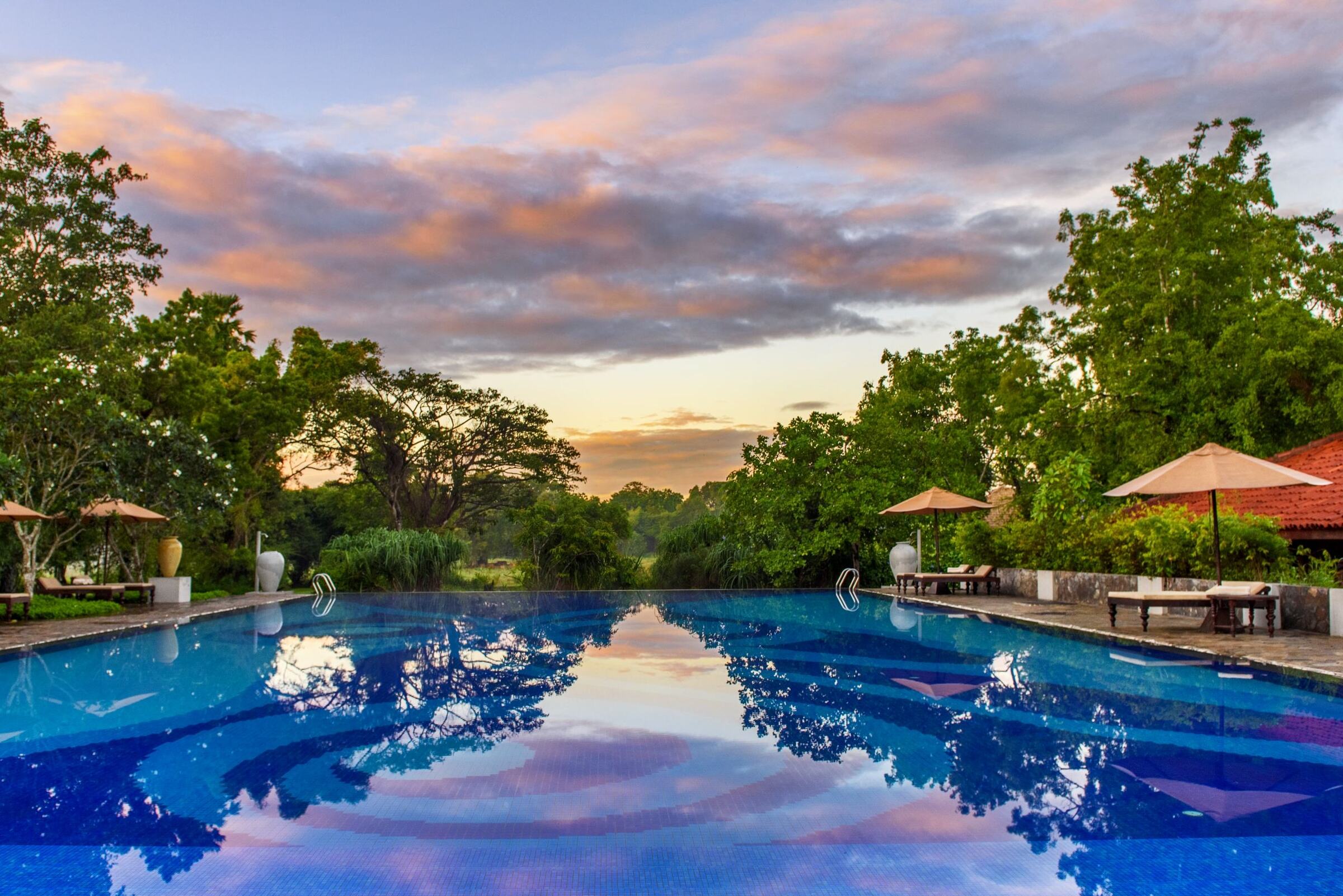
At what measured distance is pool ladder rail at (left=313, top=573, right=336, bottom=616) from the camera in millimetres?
15172

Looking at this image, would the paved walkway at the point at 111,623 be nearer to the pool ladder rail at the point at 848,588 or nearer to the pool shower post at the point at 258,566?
the pool shower post at the point at 258,566

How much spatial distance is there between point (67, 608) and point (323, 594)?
5.79 m

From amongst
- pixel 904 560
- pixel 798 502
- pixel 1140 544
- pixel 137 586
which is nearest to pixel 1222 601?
pixel 1140 544

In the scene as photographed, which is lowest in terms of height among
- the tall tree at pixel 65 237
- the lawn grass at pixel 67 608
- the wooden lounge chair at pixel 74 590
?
the lawn grass at pixel 67 608

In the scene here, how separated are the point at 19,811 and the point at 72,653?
620 centimetres

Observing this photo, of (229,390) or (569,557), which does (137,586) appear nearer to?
(229,390)

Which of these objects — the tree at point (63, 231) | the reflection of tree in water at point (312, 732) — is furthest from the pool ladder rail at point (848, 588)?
the tree at point (63, 231)

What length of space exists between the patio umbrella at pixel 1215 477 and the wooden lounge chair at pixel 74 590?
1431 centimetres

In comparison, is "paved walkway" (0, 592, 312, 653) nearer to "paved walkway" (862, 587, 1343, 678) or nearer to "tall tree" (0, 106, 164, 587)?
"tall tree" (0, 106, 164, 587)

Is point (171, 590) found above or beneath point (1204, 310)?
beneath

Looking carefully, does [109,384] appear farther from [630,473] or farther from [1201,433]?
[1201,433]

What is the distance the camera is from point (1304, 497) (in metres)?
15.1

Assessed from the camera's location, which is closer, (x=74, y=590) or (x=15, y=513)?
(x=15, y=513)

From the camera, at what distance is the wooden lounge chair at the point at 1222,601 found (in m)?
9.54
